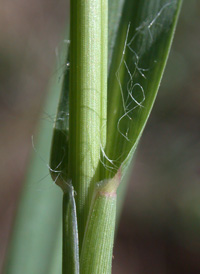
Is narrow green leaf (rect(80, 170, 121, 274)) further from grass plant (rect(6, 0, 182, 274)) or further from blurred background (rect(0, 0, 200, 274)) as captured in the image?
blurred background (rect(0, 0, 200, 274))

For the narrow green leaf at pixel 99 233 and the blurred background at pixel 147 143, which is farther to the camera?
the blurred background at pixel 147 143

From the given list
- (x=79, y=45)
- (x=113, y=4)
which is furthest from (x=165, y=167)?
(x=79, y=45)

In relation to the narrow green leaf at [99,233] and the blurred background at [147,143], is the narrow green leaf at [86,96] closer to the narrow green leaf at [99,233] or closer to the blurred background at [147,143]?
the narrow green leaf at [99,233]

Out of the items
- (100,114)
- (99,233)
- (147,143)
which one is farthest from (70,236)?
(147,143)

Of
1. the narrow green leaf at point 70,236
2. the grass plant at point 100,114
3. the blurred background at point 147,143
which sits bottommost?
the narrow green leaf at point 70,236

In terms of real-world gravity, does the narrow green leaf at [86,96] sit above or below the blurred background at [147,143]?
below

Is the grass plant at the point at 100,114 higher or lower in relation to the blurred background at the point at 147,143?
lower

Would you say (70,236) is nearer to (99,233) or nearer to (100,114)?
(99,233)

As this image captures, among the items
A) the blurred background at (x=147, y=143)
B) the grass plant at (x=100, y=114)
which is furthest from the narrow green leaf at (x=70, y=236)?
the blurred background at (x=147, y=143)

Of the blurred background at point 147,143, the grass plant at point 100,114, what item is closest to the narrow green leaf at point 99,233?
the grass plant at point 100,114

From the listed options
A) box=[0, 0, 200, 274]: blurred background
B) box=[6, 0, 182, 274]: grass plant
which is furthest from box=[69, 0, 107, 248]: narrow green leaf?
box=[0, 0, 200, 274]: blurred background
